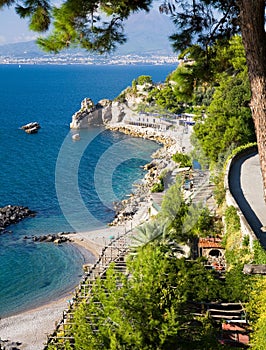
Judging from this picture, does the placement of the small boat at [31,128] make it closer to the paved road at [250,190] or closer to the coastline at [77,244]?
the coastline at [77,244]

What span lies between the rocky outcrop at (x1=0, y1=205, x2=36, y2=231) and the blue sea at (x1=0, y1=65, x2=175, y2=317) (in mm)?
471

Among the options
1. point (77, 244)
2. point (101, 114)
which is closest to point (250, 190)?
point (77, 244)

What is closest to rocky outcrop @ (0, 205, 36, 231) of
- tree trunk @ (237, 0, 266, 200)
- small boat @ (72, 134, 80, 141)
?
tree trunk @ (237, 0, 266, 200)

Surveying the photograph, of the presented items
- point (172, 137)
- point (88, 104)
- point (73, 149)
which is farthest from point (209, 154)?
point (88, 104)

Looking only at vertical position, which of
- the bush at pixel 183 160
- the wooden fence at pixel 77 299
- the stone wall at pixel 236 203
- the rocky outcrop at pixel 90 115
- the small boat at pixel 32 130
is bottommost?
the wooden fence at pixel 77 299

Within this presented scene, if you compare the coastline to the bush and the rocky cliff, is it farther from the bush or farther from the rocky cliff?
the rocky cliff

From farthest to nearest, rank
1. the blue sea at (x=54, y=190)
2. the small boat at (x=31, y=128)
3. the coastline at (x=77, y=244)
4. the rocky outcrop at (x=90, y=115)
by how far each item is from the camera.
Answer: the rocky outcrop at (x=90, y=115)
the small boat at (x=31, y=128)
the blue sea at (x=54, y=190)
the coastline at (x=77, y=244)

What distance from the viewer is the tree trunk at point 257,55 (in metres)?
5.16

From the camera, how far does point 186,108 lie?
51.0m

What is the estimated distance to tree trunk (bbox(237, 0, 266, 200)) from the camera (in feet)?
16.9

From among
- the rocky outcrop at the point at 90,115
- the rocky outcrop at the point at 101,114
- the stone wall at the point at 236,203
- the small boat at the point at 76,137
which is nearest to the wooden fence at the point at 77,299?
the stone wall at the point at 236,203

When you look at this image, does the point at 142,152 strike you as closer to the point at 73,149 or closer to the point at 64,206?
Answer: the point at 73,149

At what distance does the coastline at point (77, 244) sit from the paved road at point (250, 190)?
20.9 ft

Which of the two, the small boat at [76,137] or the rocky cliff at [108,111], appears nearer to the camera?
the small boat at [76,137]
